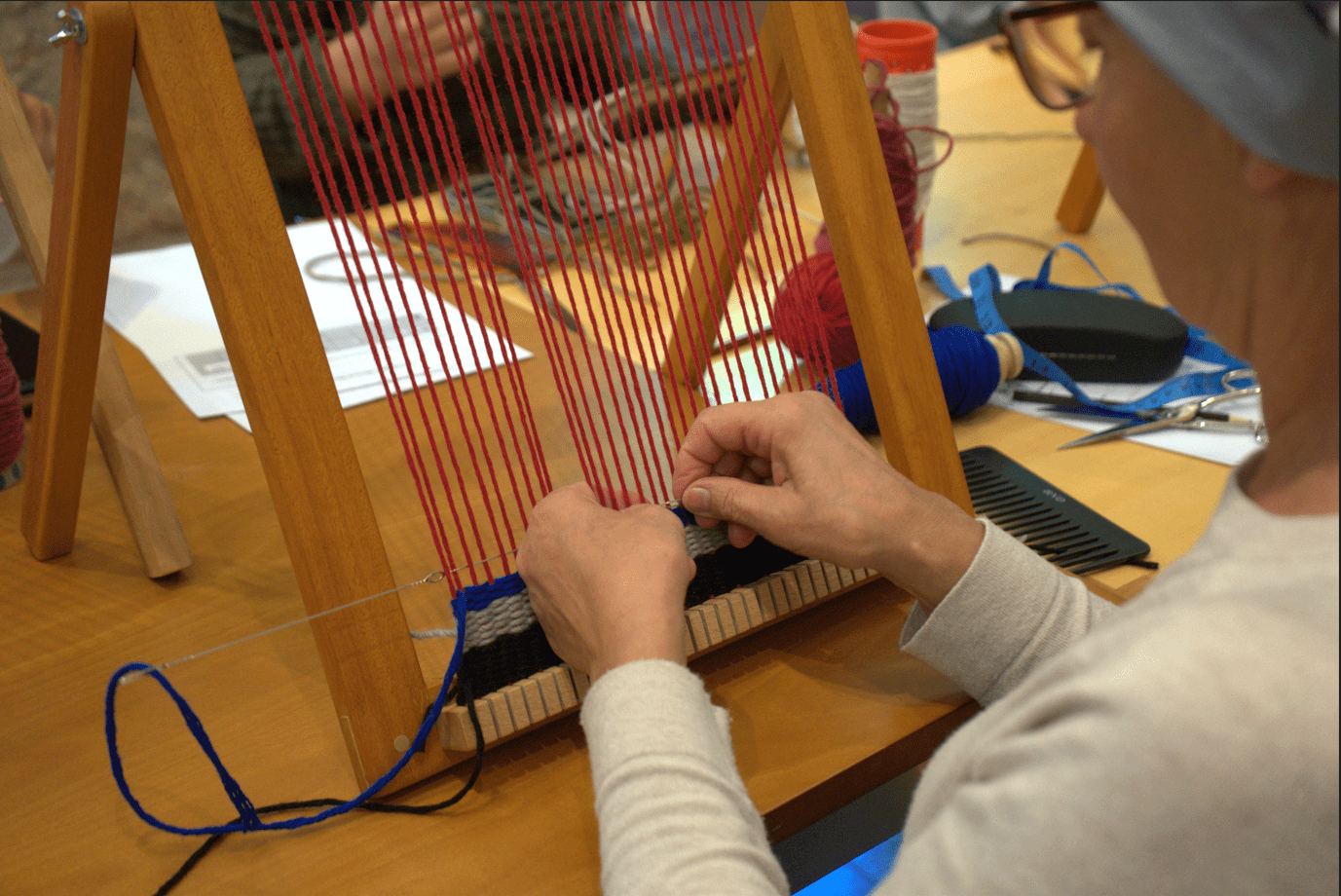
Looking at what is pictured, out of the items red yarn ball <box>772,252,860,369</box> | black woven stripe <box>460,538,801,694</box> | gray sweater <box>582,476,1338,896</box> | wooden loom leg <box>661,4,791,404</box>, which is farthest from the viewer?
red yarn ball <box>772,252,860,369</box>

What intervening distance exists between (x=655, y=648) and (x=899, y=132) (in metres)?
0.90

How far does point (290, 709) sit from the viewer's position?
2.67 ft

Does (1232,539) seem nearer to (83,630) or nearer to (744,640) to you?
(744,640)

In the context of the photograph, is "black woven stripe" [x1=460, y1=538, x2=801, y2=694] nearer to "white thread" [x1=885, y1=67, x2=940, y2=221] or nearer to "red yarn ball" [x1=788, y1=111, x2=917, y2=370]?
"red yarn ball" [x1=788, y1=111, x2=917, y2=370]

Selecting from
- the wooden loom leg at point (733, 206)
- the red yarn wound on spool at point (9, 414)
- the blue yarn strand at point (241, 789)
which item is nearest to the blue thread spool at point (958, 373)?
the wooden loom leg at point (733, 206)

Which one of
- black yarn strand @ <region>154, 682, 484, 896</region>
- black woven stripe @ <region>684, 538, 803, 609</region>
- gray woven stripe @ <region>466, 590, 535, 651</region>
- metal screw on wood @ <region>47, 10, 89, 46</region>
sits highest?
metal screw on wood @ <region>47, 10, 89, 46</region>

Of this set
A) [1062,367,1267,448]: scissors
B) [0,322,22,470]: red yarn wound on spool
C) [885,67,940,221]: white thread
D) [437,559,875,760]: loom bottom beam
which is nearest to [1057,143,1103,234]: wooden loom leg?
[885,67,940,221]: white thread

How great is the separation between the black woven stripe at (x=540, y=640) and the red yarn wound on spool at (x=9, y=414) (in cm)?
68

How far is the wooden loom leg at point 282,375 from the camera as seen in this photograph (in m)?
0.62

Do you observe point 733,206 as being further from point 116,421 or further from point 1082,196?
point 1082,196

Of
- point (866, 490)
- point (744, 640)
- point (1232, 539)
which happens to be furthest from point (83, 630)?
point (1232, 539)

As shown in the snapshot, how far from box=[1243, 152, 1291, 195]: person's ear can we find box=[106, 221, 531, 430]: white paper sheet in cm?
86

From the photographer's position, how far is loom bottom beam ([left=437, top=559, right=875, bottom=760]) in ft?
2.32

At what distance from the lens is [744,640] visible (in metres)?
0.85
